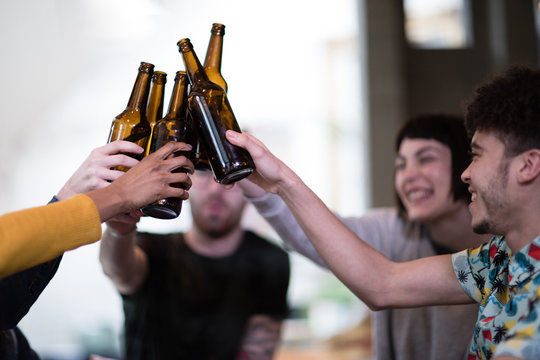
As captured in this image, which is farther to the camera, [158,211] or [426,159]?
[426,159]

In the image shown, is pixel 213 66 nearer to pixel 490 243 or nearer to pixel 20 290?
pixel 20 290

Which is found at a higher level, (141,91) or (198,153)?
(141,91)

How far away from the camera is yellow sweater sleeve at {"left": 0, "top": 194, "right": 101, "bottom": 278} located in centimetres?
72

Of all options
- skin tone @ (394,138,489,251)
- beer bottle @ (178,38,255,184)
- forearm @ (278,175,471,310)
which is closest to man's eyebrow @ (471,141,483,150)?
forearm @ (278,175,471,310)

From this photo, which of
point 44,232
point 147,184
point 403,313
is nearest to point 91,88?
point 403,313

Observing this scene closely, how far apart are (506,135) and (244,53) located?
268 centimetres

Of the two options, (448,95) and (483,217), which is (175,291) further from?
(448,95)

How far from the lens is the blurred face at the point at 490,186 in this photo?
885 mm

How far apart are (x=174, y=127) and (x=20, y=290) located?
38 cm

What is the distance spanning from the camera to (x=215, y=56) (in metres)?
1.06

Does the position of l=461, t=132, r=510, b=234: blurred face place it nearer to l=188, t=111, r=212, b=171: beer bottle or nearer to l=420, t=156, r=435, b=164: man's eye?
l=188, t=111, r=212, b=171: beer bottle

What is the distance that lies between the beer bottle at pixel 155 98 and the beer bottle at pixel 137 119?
0.05 ft

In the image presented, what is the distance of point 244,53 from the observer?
134 inches

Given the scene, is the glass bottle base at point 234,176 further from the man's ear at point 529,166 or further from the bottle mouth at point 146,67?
the man's ear at point 529,166
